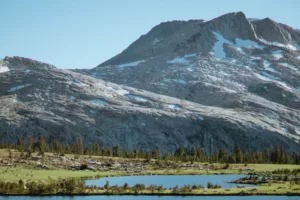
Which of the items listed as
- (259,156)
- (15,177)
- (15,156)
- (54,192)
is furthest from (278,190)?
(259,156)

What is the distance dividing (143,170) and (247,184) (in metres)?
48.0

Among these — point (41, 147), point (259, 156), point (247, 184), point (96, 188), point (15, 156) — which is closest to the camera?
point (96, 188)

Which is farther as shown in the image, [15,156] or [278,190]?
[15,156]

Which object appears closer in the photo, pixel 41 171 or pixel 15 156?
pixel 41 171

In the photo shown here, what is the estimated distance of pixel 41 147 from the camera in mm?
160875

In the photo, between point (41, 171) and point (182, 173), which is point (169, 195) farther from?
point (182, 173)

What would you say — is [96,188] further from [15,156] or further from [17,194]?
[15,156]

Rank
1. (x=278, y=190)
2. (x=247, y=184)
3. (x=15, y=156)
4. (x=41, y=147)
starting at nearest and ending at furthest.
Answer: (x=278, y=190)
(x=247, y=184)
(x=15, y=156)
(x=41, y=147)

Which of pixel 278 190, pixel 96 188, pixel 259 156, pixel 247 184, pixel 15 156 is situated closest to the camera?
pixel 278 190

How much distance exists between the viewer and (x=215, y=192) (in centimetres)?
7444

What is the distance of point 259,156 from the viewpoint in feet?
620

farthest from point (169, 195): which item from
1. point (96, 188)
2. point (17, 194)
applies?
point (17, 194)

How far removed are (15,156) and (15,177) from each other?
101 ft

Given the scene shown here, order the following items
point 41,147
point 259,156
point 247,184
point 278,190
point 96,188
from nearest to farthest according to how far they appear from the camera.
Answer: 1. point 278,190
2. point 96,188
3. point 247,184
4. point 41,147
5. point 259,156
